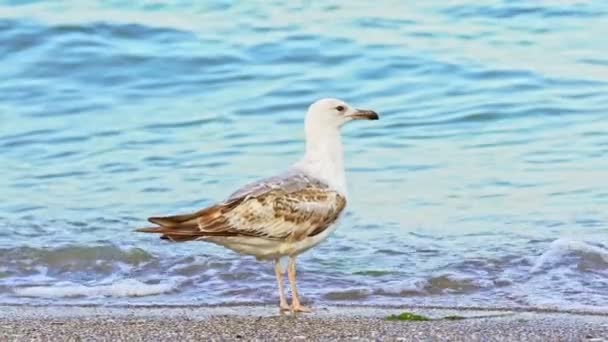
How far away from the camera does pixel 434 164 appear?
10922 mm

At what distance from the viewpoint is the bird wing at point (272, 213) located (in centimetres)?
688

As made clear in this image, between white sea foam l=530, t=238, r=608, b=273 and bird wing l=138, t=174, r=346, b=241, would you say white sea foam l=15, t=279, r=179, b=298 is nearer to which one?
bird wing l=138, t=174, r=346, b=241

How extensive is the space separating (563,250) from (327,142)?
187 cm

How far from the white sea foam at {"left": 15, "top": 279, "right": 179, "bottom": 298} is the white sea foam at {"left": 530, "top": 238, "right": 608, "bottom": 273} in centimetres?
214

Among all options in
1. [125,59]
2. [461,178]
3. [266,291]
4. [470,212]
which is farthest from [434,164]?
[125,59]

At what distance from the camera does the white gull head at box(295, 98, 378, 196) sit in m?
7.40

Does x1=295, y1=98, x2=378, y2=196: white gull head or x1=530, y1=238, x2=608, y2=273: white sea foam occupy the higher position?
x1=295, y1=98, x2=378, y2=196: white gull head

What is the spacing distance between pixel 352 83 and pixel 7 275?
6.51m

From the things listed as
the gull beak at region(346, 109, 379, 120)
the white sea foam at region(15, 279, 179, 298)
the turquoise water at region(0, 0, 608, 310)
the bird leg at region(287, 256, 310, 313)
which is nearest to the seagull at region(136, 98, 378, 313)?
the bird leg at region(287, 256, 310, 313)

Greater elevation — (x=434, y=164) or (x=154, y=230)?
(x=154, y=230)

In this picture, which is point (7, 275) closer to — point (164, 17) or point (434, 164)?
point (434, 164)

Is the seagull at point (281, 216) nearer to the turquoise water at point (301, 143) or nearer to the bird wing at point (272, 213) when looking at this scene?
the bird wing at point (272, 213)

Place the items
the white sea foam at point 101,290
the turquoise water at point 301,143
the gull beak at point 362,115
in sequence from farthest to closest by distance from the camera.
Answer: the turquoise water at point 301,143 < the white sea foam at point 101,290 < the gull beak at point 362,115

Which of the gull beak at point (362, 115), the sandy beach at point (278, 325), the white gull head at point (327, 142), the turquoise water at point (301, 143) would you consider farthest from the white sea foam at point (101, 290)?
the gull beak at point (362, 115)
